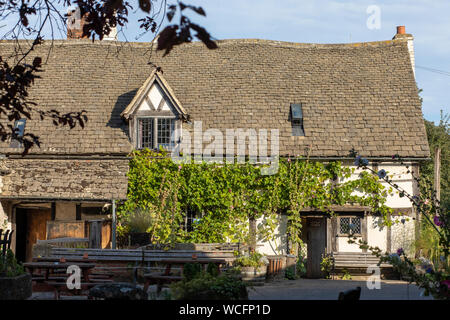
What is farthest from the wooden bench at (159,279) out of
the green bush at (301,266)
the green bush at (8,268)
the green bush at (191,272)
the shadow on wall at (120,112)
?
the shadow on wall at (120,112)

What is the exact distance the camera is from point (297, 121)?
17.8m

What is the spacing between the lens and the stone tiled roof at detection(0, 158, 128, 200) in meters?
16.1

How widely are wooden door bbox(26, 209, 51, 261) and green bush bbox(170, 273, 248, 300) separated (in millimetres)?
12819

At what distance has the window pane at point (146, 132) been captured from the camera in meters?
17.4

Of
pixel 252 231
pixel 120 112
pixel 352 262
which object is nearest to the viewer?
pixel 352 262

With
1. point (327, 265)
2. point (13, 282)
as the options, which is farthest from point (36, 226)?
point (13, 282)

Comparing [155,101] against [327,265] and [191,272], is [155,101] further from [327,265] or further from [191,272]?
[191,272]

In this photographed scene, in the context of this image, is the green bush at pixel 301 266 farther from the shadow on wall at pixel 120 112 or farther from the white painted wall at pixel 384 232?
the shadow on wall at pixel 120 112

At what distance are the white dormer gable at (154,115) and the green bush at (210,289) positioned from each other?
33.4ft

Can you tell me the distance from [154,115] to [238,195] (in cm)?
378
